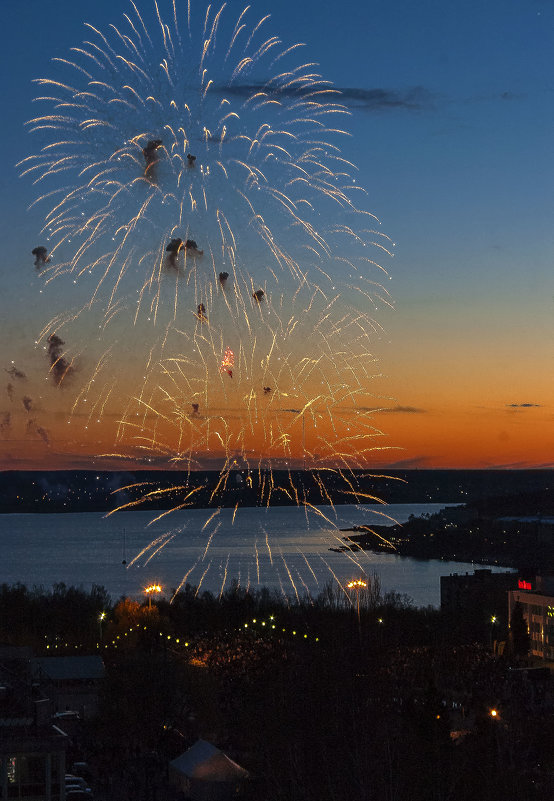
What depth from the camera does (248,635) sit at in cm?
2130

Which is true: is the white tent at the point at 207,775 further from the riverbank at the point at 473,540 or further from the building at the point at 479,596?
the riverbank at the point at 473,540

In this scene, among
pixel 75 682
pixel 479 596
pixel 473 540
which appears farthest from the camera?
pixel 473 540

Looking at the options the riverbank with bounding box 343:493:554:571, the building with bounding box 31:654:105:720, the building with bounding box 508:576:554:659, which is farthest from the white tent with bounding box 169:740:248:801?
the riverbank with bounding box 343:493:554:571

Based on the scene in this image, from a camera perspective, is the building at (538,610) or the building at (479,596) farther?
the building at (479,596)

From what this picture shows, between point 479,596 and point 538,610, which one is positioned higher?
point 538,610

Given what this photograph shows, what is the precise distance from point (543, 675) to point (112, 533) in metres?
72.6

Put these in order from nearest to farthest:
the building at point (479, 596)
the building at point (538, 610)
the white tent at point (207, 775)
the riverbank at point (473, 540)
Result: 1. the white tent at point (207, 775)
2. the building at point (538, 610)
3. the building at point (479, 596)
4. the riverbank at point (473, 540)

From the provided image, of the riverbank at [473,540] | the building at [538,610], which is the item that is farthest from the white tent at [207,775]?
the riverbank at [473,540]

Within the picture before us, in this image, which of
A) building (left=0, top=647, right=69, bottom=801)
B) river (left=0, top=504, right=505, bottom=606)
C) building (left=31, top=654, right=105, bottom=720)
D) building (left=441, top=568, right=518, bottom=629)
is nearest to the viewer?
building (left=0, top=647, right=69, bottom=801)

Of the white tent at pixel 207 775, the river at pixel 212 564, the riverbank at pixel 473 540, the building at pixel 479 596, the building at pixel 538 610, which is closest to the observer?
the white tent at pixel 207 775

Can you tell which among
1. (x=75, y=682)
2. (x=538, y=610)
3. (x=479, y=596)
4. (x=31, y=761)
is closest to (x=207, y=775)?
(x=31, y=761)

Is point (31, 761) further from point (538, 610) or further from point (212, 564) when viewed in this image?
point (212, 564)

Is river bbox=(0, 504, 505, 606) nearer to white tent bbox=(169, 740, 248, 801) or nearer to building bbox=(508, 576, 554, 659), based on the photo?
building bbox=(508, 576, 554, 659)

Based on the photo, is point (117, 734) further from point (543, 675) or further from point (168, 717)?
point (543, 675)
